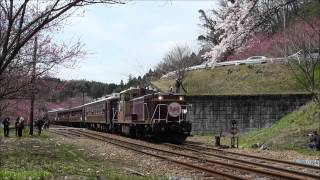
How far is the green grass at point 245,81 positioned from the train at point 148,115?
11654mm

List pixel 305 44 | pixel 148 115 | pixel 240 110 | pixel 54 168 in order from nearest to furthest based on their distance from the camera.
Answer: pixel 54 168 → pixel 148 115 → pixel 305 44 → pixel 240 110

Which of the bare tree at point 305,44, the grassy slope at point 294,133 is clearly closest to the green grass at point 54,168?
the grassy slope at point 294,133

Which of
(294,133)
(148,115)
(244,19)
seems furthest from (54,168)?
(294,133)

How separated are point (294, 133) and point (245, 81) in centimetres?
2247

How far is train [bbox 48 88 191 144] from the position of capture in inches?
1166

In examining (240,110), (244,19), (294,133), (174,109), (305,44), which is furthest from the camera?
(240,110)

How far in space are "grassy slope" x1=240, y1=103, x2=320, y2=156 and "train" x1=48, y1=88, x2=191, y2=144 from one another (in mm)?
3801

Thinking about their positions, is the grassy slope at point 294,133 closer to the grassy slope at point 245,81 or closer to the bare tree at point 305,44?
the bare tree at point 305,44

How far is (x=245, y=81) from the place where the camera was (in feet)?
165

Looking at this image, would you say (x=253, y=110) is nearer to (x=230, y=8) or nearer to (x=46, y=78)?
(x=46, y=78)

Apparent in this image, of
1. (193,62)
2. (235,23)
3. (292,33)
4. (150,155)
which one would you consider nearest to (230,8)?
(235,23)

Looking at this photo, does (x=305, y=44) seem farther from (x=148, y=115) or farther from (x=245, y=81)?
(x=245, y=81)

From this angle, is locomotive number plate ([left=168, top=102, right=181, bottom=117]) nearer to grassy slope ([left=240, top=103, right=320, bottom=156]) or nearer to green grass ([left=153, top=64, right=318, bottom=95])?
grassy slope ([left=240, top=103, right=320, bottom=156])

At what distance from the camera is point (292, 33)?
36.9 metres
